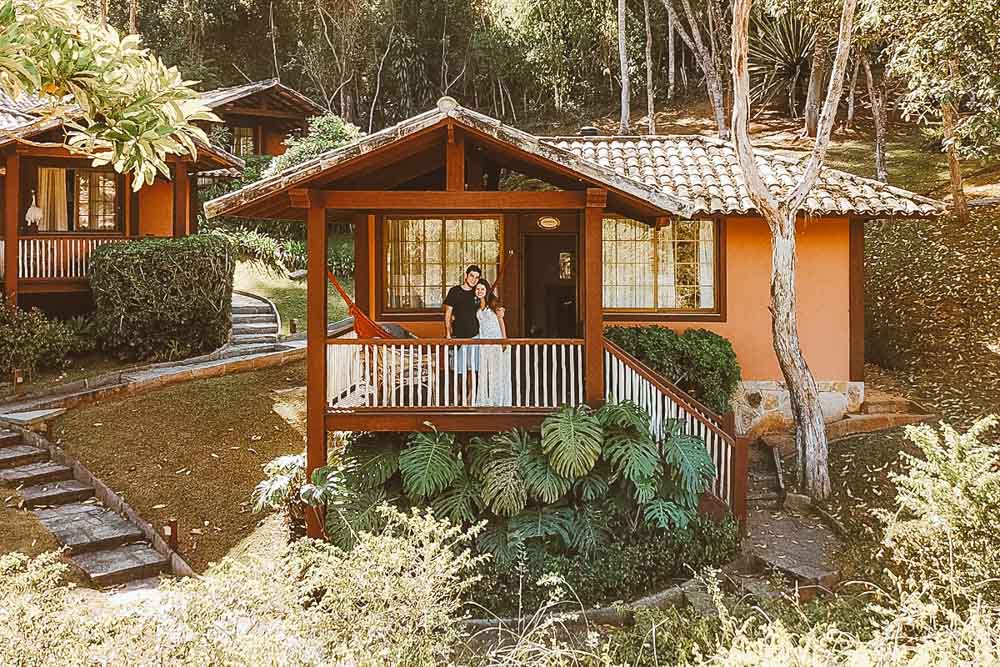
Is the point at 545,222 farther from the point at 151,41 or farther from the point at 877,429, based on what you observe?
the point at 151,41

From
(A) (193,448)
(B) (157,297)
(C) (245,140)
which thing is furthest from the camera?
(C) (245,140)

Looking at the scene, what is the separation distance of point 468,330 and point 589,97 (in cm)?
2960

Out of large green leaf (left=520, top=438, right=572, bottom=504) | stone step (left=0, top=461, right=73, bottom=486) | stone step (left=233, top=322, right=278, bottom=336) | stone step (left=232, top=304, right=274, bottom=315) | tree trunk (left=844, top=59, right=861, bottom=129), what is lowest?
stone step (left=0, top=461, right=73, bottom=486)

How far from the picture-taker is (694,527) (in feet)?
28.5

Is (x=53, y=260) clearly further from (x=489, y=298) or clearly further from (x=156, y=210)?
(x=489, y=298)

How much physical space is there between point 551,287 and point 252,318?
8.45 meters

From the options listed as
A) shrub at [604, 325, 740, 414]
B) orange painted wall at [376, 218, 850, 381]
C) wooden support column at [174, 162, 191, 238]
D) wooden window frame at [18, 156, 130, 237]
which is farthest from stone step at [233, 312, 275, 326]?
shrub at [604, 325, 740, 414]

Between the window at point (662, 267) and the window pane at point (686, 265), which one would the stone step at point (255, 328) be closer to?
the window at point (662, 267)

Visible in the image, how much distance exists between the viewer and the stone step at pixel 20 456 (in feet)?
35.8

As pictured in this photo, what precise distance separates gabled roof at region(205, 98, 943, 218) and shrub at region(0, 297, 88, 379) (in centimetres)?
752

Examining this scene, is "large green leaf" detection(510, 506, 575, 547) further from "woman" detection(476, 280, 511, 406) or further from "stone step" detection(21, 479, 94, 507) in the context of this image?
"stone step" detection(21, 479, 94, 507)

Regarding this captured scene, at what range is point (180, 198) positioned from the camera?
16.9 metres

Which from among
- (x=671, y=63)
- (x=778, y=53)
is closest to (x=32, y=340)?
(x=778, y=53)

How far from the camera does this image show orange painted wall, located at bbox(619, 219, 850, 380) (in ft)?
40.0
